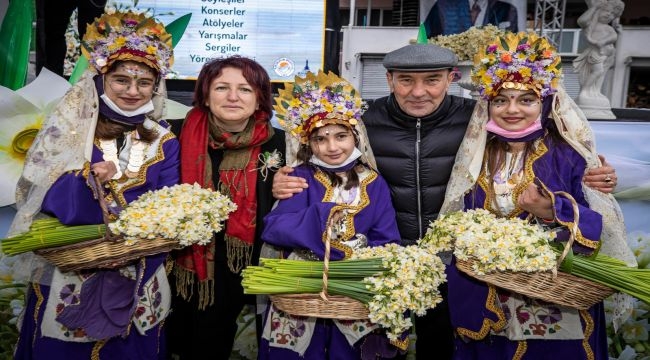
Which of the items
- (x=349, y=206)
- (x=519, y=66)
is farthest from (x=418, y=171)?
(x=519, y=66)

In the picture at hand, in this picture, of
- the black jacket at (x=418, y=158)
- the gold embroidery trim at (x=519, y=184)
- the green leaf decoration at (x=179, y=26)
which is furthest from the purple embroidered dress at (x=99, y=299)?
the green leaf decoration at (x=179, y=26)

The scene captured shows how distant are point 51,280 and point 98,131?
73 cm

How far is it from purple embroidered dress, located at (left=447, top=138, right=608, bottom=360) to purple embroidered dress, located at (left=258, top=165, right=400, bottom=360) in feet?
1.29

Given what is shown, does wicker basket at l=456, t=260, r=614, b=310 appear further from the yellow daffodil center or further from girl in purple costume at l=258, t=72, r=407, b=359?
the yellow daffodil center

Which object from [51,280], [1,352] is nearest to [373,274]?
[51,280]

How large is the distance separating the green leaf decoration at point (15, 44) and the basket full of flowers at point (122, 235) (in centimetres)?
244

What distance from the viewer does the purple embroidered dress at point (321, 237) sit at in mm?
2271

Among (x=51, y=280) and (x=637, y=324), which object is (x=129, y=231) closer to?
(x=51, y=280)

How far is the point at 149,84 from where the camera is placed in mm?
2521

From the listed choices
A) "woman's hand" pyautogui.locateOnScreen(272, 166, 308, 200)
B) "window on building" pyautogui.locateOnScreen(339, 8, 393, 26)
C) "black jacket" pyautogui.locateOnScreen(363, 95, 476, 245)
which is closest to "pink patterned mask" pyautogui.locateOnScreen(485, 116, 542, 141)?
"black jacket" pyautogui.locateOnScreen(363, 95, 476, 245)

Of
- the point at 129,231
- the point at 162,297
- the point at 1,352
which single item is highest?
the point at 129,231

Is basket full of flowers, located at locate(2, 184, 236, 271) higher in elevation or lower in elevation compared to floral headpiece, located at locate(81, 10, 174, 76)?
lower

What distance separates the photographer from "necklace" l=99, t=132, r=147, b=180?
7.99 ft

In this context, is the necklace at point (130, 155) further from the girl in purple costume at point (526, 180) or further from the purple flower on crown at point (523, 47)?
the purple flower on crown at point (523, 47)
